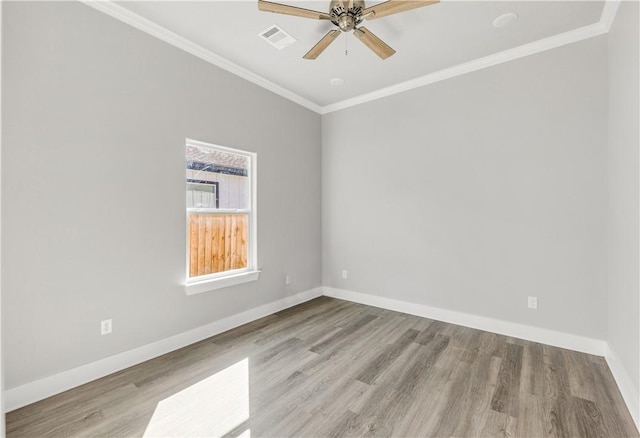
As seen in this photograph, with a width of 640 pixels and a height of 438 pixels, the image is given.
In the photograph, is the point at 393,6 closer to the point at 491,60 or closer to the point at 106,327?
the point at 491,60

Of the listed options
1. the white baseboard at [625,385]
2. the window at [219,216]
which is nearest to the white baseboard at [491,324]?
the white baseboard at [625,385]

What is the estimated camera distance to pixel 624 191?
2.17 meters

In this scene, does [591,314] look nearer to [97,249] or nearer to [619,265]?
[619,265]

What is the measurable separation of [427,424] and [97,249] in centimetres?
270

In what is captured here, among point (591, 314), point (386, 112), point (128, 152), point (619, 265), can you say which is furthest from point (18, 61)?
point (591, 314)

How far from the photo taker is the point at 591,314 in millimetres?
2686

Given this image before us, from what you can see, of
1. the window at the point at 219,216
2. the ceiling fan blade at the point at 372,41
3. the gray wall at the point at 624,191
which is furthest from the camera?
the window at the point at 219,216

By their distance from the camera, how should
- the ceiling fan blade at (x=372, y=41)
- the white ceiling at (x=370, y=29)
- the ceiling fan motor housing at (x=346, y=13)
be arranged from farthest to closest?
the white ceiling at (x=370, y=29) < the ceiling fan blade at (x=372, y=41) < the ceiling fan motor housing at (x=346, y=13)

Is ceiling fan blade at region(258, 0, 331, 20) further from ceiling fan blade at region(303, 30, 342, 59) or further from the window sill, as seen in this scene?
the window sill

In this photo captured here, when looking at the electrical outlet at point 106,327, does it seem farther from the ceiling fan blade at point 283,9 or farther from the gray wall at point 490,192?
the gray wall at point 490,192

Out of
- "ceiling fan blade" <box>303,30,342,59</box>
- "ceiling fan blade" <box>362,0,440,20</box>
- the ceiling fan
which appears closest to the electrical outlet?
the ceiling fan

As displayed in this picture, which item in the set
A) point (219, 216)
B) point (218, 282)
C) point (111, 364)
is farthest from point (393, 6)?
point (111, 364)

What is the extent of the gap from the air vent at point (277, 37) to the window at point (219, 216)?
1184 mm

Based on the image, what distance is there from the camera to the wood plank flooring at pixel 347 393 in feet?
5.87
